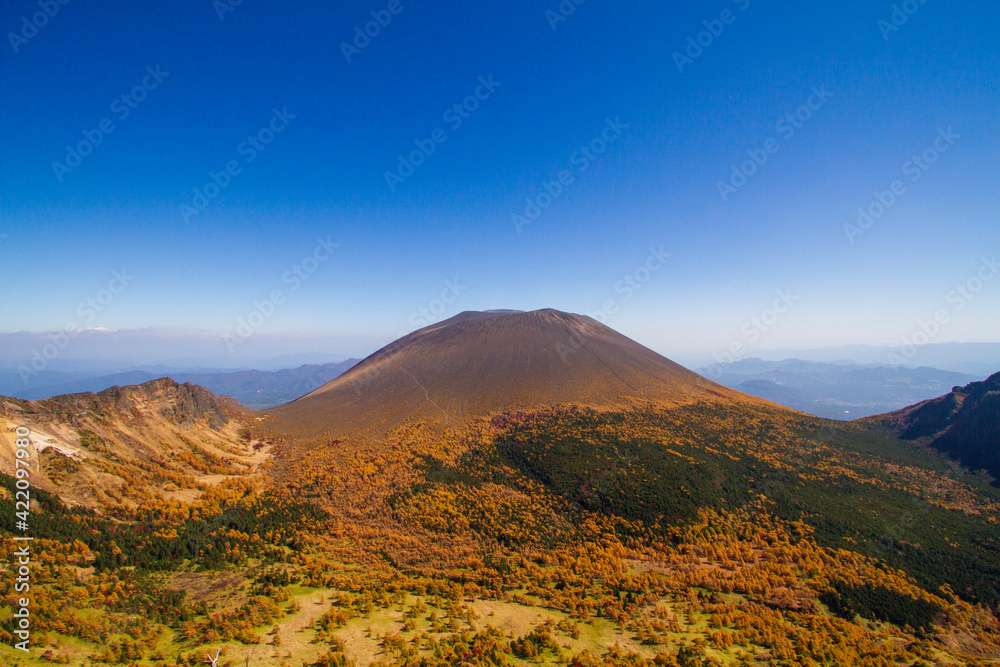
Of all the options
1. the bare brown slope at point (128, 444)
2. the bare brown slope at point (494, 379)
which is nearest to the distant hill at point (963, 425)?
the bare brown slope at point (494, 379)

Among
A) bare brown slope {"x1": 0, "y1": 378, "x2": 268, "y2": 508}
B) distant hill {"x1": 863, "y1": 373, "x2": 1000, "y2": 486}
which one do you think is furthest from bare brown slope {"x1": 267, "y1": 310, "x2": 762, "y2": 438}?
distant hill {"x1": 863, "y1": 373, "x2": 1000, "y2": 486}

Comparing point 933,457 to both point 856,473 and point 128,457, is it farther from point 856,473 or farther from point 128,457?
point 128,457

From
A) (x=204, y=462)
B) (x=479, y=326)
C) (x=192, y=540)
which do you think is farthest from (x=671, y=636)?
(x=479, y=326)

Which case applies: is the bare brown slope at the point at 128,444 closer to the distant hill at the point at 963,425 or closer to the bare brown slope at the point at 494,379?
the bare brown slope at the point at 494,379

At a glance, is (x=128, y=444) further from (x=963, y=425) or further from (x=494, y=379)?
(x=963, y=425)

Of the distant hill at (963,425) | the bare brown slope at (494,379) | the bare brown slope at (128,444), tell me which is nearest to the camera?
the bare brown slope at (128,444)

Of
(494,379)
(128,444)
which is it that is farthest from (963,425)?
(128,444)

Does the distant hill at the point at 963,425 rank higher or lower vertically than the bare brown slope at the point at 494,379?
lower
